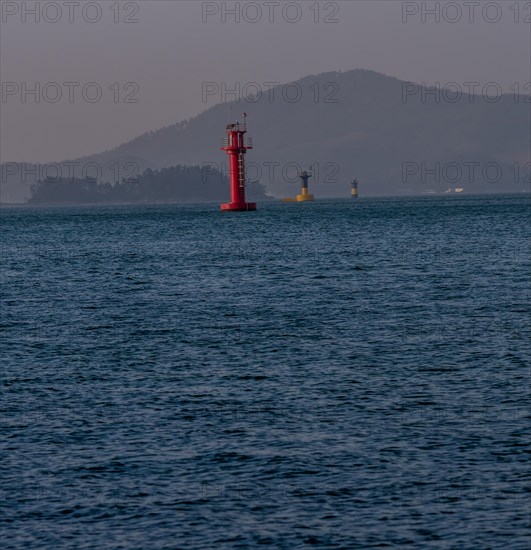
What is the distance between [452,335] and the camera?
3006 centimetres

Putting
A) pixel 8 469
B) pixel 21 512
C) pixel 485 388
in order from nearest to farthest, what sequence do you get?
pixel 21 512 → pixel 8 469 → pixel 485 388

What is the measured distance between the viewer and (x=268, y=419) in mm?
19531

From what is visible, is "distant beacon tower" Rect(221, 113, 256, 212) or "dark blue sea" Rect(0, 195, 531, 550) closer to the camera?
"dark blue sea" Rect(0, 195, 531, 550)

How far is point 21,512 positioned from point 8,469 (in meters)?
A: 2.08

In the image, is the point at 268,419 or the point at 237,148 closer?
the point at 268,419

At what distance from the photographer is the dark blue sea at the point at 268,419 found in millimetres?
13836

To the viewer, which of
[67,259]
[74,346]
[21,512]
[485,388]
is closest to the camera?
[21,512]

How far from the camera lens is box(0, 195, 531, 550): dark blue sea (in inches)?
545

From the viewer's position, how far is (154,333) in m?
31.8

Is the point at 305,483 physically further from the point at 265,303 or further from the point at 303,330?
the point at 265,303

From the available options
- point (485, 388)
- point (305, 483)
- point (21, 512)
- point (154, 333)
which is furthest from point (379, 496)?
point (154, 333)

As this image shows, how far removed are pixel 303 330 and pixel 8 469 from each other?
1645cm

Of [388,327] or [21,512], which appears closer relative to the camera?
[21,512]

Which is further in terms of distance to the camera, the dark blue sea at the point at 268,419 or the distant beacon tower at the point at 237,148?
the distant beacon tower at the point at 237,148
